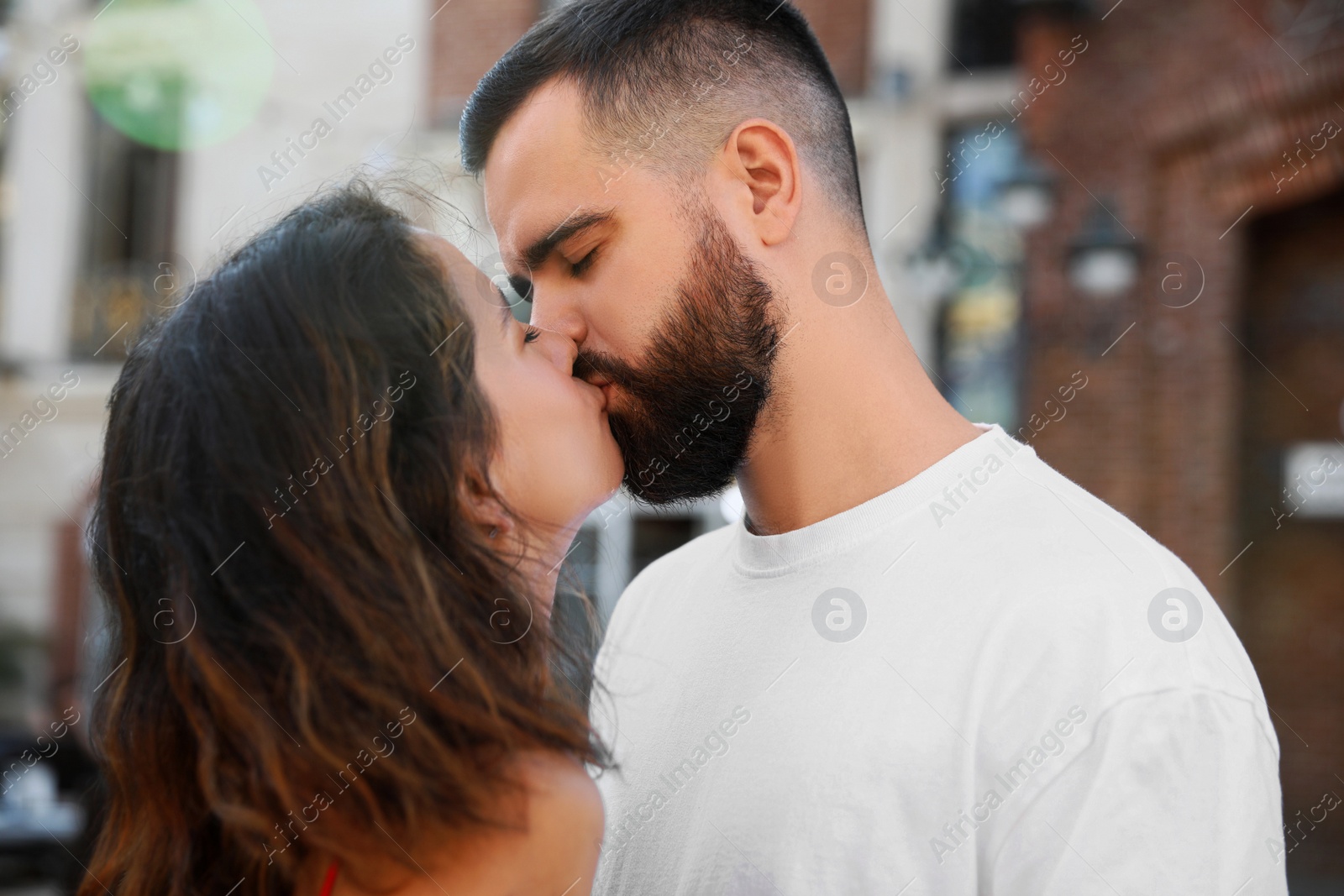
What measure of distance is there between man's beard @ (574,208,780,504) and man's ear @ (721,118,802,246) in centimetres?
6

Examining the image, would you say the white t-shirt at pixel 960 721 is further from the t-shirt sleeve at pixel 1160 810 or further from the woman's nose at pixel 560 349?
the woman's nose at pixel 560 349

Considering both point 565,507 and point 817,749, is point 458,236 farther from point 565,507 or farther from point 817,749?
point 817,749

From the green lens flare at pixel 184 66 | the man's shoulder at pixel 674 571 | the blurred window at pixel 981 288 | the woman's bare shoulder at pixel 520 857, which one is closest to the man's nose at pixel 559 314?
the man's shoulder at pixel 674 571

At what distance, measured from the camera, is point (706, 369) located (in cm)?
163

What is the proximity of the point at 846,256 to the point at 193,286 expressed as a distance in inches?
36.8

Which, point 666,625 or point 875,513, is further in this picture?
point 666,625

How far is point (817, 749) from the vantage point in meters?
1.31

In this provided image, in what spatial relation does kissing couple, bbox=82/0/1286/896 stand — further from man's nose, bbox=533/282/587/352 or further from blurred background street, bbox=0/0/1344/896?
blurred background street, bbox=0/0/1344/896

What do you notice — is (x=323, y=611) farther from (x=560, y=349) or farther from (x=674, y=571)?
(x=674, y=571)

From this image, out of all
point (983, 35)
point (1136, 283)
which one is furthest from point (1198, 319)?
point (983, 35)

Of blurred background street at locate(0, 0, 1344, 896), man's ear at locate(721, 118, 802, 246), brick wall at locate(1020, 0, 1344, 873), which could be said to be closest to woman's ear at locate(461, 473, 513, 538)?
man's ear at locate(721, 118, 802, 246)

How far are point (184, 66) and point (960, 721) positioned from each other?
33.7 ft

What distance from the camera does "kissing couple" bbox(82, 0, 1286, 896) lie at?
1.12m

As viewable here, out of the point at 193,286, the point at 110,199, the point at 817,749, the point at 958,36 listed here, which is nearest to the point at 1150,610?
the point at 817,749
